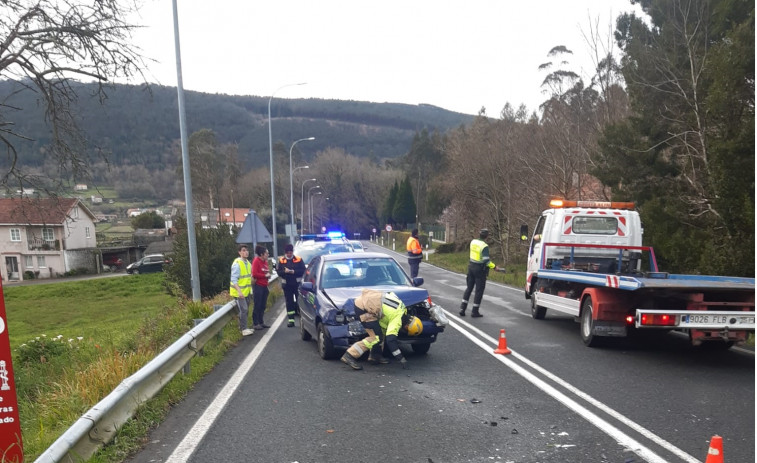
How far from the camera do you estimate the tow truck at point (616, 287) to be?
7715 mm

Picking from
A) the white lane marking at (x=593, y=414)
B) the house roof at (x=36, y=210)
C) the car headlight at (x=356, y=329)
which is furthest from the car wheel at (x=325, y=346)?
the house roof at (x=36, y=210)

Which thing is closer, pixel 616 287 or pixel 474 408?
pixel 474 408

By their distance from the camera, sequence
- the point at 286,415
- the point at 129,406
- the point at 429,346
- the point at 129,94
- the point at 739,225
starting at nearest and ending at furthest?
the point at 129,406 → the point at 286,415 → the point at 429,346 → the point at 129,94 → the point at 739,225

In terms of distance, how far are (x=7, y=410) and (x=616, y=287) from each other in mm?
7229

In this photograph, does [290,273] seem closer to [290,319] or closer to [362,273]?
[290,319]

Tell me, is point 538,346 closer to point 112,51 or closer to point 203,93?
point 112,51

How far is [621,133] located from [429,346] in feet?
50.0

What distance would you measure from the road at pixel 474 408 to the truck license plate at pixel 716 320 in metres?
0.60

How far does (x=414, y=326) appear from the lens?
313 inches

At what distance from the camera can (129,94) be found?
1197cm

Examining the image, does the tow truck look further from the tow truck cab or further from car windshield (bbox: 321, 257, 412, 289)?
car windshield (bbox: 321, 257, 412, 289)

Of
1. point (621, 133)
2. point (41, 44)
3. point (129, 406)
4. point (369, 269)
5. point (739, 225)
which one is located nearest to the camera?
point (129, 406)

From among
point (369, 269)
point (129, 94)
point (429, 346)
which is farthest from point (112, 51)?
point (429, 346)

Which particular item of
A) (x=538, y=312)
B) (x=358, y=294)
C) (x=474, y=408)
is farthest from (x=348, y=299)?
(x=538, y=312)
